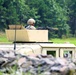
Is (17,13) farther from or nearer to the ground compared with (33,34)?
nearer to the ground

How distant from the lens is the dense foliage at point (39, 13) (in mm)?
56312

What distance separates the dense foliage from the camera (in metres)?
56.3

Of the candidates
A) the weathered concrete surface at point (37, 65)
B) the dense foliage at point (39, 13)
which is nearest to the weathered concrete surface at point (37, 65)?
the weathered concrete surface at point (37, 65)

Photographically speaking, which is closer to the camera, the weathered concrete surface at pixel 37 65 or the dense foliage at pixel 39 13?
the weathered concrete surface at pixel 37 65

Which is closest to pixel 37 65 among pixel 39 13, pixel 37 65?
pixel 37 65

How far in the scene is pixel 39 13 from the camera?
2451 inches

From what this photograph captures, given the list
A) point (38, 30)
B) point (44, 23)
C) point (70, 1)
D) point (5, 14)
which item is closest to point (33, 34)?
point (38, 30)

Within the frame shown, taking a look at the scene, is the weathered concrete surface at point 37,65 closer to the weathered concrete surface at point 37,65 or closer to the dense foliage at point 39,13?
the weathered concrete surface at point 37,65

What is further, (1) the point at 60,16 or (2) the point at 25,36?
(1) the point at 60,16

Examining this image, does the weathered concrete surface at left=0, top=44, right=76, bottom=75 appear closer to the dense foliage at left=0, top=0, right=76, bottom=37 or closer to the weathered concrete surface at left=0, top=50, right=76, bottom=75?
the weathered concrete surface at left=0, top=50, right=76, bottom=75

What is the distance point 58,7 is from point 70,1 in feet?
25.9

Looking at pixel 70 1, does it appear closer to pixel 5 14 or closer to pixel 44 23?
pixel 44 23

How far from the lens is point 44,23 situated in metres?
61.1

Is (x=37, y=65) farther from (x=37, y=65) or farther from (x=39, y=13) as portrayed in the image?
(x=39, y=13)
